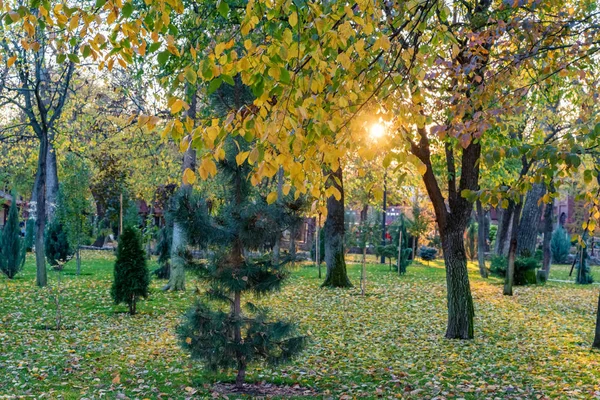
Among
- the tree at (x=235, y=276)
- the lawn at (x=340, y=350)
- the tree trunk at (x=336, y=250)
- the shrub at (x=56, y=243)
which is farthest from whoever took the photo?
the shrub at (x=56, y=243)

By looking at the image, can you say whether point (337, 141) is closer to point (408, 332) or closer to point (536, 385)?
point (536, 385)

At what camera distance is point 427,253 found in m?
34.1

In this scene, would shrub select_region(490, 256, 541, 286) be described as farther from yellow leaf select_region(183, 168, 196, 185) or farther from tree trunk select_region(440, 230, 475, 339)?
yellow leaf select_region(183, 168, 196, 185)

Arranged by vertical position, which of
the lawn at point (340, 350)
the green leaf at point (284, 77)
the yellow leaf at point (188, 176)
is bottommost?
the lawn at point (340, 350)

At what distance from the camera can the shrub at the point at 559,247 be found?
3644 cm

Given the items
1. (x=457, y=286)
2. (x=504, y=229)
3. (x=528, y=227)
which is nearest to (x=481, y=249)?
(x=504, y=229)

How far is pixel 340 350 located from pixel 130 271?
4.98 m

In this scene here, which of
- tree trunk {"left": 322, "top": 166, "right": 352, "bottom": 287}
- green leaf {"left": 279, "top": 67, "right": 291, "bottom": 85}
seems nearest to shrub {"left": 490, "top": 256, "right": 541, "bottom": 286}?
tree trunk {"left": 322, "top": 166, "right": 352, "bottom": 287}

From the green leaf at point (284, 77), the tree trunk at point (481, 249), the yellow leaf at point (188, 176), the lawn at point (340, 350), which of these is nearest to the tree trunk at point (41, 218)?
the lawn at point (340, 350)

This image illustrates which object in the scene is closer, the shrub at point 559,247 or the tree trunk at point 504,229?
the tree trunk at point 504,229

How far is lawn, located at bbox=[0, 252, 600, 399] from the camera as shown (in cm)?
707

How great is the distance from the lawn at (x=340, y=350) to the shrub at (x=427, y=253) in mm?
17532

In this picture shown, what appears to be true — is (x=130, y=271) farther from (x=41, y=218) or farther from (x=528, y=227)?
(x=528, y=227)

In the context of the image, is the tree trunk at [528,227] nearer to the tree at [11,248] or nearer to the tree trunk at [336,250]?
the tree trunk at [336,250]
